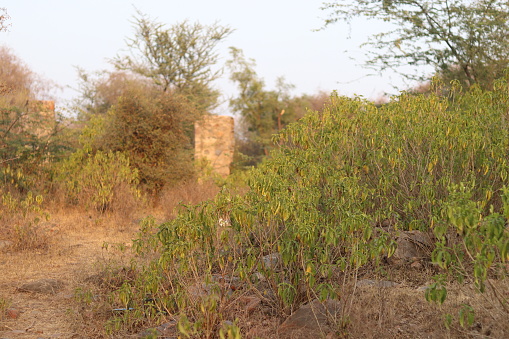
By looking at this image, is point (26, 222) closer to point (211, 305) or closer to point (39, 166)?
point (39, 166)

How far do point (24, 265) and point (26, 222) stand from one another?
125 centimetres

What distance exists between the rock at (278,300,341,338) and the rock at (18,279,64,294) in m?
2.64

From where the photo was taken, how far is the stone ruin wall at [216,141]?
1524cm

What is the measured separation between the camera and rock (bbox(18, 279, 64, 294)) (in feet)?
17.1

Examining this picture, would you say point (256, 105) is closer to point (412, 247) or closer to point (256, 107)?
point (256, 107)

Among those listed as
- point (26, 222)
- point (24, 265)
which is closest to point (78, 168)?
point (26, 222)

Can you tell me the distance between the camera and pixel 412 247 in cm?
509

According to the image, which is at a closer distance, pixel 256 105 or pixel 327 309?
pixel 327 309

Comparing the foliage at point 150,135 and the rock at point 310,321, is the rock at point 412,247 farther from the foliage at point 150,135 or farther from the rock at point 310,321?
the foliage at point 150,135

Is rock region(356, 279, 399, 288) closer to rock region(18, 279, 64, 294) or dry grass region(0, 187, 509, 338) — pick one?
dry grass region(0, 187, 509, 338)

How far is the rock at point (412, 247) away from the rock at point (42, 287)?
337 cm

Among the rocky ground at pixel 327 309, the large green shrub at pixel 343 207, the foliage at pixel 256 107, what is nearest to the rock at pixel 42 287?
the rocky ground at pixel 327 309

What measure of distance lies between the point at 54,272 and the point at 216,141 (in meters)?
9.79

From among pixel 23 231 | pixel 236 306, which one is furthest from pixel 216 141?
pixel 236 306
